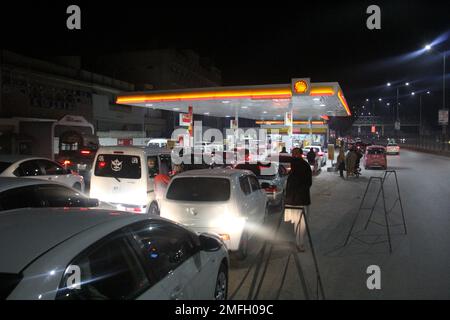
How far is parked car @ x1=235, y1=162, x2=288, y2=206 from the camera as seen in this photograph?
11383mm

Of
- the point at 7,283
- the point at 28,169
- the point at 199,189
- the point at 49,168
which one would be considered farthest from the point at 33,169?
the point at 7,283

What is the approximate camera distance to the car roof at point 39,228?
2604mm

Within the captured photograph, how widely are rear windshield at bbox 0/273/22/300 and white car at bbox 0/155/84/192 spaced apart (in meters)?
7.51

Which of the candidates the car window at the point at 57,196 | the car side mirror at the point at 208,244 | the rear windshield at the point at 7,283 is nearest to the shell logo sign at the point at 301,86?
the car window at the point at 57,196

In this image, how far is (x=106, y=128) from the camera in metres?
38.0

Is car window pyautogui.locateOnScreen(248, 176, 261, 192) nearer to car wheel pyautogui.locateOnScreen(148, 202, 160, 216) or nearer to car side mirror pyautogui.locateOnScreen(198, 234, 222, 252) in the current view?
car wheel pyautogui.locateOnScreen(148, 202, 160, 216)

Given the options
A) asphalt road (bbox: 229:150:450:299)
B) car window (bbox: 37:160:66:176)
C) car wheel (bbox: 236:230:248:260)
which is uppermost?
car window (bbox: 37:160:66:176)

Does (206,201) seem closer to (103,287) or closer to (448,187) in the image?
(103,287)

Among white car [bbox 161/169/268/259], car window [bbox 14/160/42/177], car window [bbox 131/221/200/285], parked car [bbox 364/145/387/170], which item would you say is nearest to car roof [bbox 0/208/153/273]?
car window [bbox 131/221/200/285]

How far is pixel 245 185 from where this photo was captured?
26.2ft

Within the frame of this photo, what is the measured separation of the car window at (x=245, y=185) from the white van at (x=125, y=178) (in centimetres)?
246

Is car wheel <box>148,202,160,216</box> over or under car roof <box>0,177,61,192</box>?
under

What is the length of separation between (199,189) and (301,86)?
13745 millimetres

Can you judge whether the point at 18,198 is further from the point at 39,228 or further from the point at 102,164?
the point at 39,228
